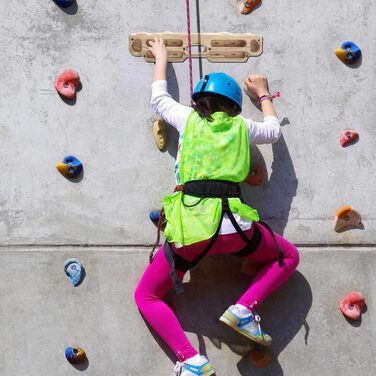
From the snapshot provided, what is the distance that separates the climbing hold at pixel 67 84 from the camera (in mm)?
3871

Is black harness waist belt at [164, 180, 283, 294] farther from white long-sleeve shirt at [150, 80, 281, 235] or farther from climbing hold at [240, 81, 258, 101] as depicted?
climbing hold at [240, 81, 258, 101]

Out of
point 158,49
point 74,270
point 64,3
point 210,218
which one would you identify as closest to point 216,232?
point 210,218

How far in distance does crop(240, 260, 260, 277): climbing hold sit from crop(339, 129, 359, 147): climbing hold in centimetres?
83

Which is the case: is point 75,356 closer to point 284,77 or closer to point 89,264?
point 89,264

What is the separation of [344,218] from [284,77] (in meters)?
0.84

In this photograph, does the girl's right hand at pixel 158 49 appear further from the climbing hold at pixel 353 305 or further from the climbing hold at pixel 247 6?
the climbing hold at pixel 353 305

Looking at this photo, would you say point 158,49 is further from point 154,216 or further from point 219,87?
point 154,216

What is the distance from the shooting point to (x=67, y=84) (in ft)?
12.7

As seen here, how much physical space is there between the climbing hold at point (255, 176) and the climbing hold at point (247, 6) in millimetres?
876

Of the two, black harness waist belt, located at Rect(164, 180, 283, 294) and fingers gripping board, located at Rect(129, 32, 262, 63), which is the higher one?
fingers gripping board, located at Rect(129, 32, 262, 63)

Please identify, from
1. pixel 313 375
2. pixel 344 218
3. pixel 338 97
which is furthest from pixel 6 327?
pixel 338 97

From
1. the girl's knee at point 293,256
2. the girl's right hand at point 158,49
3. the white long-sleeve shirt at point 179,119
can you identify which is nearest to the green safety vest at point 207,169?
the white long-sleeve shirt at point 179,119

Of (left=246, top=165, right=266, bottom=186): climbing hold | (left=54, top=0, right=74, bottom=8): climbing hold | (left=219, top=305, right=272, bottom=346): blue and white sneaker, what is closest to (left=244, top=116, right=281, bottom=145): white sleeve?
(left=246, top=165, right=266, bottom=186): climbing hold

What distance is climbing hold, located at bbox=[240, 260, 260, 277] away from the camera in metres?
3.75
